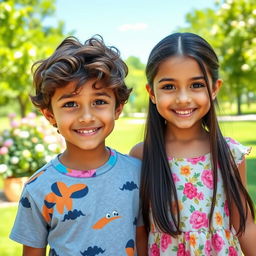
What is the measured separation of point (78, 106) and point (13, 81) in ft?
20.5

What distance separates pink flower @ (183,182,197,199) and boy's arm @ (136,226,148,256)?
0.88 feet

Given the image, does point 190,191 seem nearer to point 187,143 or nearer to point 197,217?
point 197,217

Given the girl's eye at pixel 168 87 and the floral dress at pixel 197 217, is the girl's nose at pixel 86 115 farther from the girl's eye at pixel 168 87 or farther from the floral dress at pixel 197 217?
the floral dress at pixel 197 217

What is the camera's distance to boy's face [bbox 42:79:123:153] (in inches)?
67.6

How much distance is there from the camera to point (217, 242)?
76.8 inches

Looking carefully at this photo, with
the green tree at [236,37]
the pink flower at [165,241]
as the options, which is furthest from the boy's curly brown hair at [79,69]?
the green tree at [236,37]

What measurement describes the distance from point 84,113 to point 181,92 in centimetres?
47

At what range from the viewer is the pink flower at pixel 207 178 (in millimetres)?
2027

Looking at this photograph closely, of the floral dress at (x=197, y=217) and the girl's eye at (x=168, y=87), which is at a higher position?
the girl's eye at (x=168, y=87)

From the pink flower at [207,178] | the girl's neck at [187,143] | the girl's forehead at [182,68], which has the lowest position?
the pink flower at [207,178]

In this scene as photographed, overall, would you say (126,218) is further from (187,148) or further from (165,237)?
(187,148)

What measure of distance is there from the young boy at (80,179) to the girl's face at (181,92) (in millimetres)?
224

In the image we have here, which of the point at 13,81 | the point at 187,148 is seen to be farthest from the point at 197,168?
the point at 13,81

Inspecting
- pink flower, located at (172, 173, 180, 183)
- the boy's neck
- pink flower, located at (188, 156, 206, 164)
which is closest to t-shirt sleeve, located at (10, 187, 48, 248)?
the boy's neck
